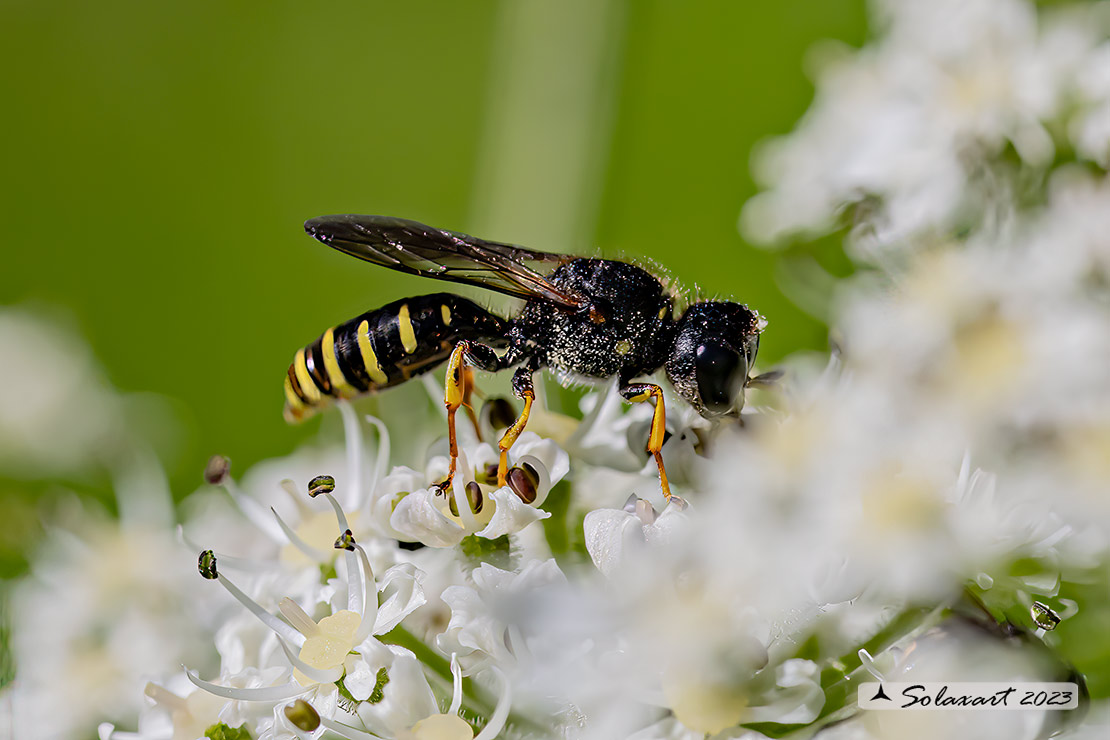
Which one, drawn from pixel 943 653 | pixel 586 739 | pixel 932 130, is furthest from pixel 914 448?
pixel 932 130

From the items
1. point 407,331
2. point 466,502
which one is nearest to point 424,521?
point 466,502

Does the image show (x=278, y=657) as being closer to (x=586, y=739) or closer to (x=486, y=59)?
(x=586, y=739)

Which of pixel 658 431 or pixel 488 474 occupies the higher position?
pixel 658 431

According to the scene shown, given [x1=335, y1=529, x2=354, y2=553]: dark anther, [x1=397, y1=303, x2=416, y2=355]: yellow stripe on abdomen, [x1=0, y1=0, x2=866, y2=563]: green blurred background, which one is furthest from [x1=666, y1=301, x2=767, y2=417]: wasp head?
[x1=0, y1=0, x2=866, y2=563]: green blurred background

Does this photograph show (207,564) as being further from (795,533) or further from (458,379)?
(795,533)

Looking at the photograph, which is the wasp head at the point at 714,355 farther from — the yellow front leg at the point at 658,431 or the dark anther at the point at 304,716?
the dark anther at the point at 304,716

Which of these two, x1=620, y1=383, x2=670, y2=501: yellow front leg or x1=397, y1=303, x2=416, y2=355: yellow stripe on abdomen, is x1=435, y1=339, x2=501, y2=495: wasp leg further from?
x1=620, y1=383, x2=670, y2=501: yellow front leg
